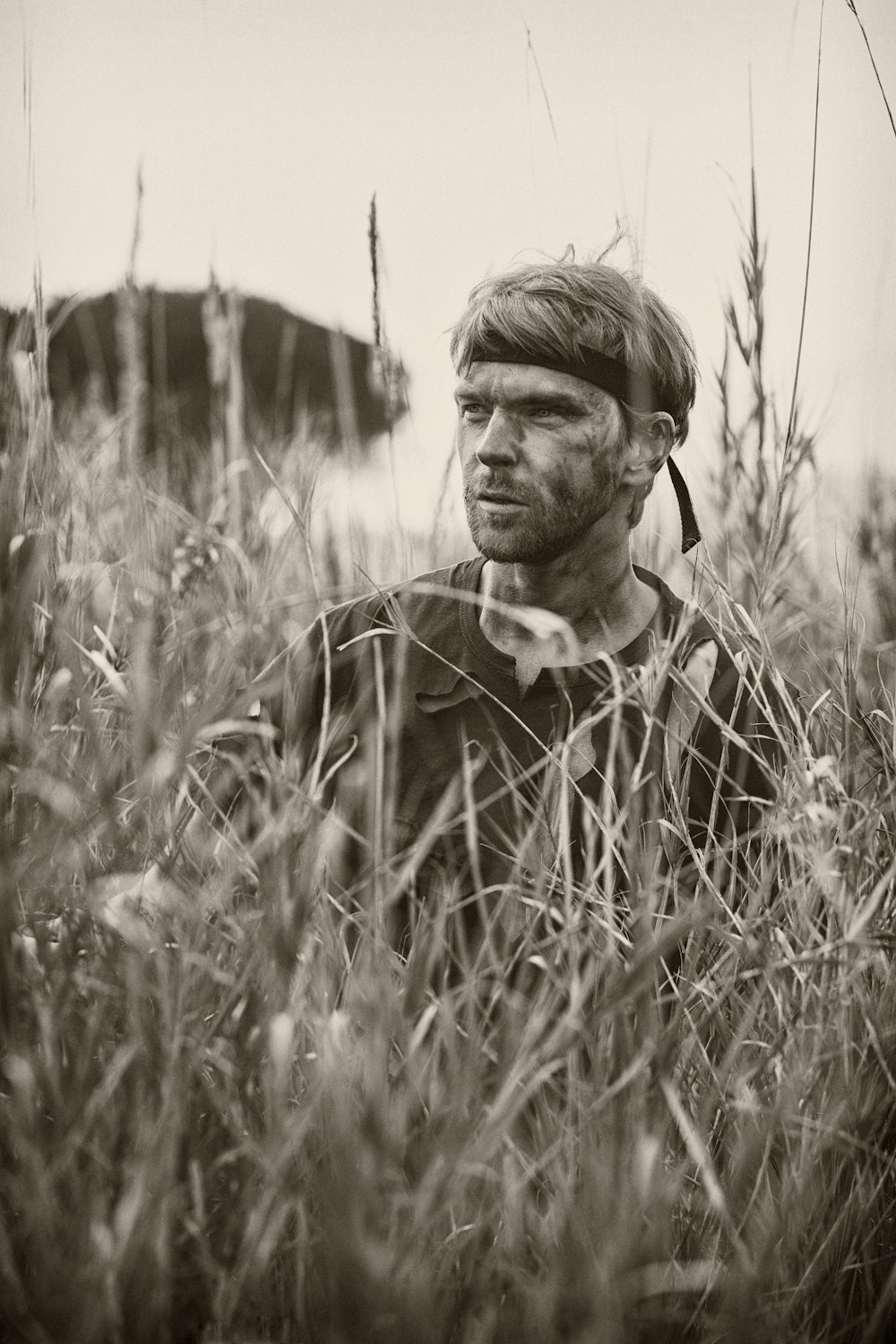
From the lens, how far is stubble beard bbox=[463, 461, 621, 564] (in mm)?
1743

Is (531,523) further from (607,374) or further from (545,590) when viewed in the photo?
(607,374)

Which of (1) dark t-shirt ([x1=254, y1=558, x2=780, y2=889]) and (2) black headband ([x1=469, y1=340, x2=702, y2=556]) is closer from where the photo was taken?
(1) dark t-shirt ([x1=254, y1=558, x2=780, y2=889])

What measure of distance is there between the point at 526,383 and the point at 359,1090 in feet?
4.04

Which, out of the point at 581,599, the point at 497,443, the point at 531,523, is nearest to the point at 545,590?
the point at 581,599

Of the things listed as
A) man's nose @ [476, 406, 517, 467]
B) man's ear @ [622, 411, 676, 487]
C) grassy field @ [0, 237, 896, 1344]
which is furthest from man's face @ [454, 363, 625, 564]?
grassy field @ [0, 237, 896, 1344]

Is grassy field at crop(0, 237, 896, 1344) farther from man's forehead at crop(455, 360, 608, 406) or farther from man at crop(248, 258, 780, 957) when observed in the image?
man's forehead at crop(455, 360, 608, 406)

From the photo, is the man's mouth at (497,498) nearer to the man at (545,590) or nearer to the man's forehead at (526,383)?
Result: the man at (545,590)

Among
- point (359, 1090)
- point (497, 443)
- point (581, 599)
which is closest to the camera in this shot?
point (359, 1090)

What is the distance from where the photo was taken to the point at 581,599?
6.15 feet

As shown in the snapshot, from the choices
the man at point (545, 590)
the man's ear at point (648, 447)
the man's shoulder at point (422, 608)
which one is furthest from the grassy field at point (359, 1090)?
the man's ear at point (648, 447)

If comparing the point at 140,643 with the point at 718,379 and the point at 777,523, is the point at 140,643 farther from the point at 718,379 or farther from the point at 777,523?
the point at 718,379

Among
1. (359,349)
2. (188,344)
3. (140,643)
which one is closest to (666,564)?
(140,643)

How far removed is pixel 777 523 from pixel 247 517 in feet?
4.23

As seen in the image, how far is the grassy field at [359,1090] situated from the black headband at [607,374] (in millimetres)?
717
